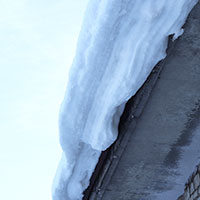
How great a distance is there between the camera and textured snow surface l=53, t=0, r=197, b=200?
6.44 ft

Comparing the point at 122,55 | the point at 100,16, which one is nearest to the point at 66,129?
the point at 122,55

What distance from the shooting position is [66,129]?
2568mm

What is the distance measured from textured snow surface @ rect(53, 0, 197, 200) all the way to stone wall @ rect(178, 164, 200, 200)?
50.7 inches

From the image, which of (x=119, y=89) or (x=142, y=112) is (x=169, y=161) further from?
(x=119, y=89)

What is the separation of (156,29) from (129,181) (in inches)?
74.3

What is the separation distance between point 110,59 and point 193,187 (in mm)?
1996

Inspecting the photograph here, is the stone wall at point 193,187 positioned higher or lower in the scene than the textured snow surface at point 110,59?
lower

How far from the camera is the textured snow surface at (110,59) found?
1.96m

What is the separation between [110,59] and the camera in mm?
2180

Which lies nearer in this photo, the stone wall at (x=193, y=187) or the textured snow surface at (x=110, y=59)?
the textured snow surface at (x=110, y=59)

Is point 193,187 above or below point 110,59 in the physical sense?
below

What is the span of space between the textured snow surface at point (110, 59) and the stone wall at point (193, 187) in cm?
129

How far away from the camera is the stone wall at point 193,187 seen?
127 inches

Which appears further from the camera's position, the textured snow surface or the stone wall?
the stone wall
